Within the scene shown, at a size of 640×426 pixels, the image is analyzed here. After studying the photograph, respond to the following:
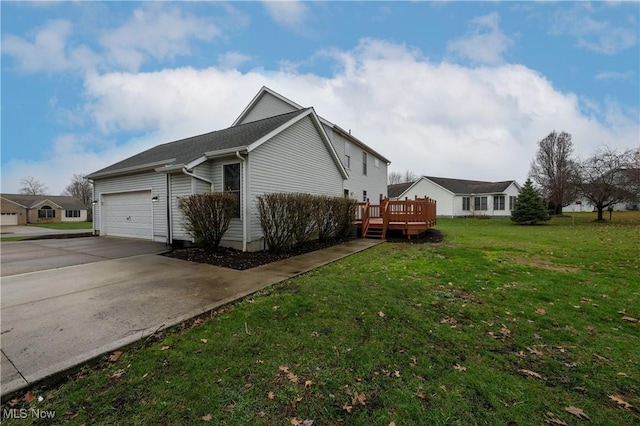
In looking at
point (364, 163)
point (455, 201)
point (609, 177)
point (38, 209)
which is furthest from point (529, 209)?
point (38, 209)

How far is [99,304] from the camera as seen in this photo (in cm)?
427

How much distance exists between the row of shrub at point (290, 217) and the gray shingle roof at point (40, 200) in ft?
185

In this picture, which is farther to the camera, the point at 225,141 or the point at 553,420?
the point at 225,141

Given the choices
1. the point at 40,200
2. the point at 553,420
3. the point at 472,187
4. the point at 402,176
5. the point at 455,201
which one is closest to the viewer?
the point at 553,420

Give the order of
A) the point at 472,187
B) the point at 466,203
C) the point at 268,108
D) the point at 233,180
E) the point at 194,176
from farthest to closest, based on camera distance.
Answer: the point at 472,187
the point at 466,203
the point at 268,108
the point at 233,180
the point at 194,176

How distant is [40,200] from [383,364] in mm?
63340

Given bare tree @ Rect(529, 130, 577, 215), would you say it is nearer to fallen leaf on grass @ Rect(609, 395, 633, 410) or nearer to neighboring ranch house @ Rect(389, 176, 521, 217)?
neighboring ranch house @ Rect(389, 176, 521, 217)

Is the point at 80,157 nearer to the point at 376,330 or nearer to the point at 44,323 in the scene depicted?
the point at 44,323

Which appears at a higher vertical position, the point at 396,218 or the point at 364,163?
the point at 364,163

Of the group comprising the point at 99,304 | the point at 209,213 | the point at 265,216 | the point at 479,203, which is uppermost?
the point at 479,203

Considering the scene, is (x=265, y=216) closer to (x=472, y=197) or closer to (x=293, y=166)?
(x=293, y=166)

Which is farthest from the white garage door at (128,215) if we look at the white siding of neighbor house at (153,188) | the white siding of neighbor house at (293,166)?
the white siding of neighbor house at (293,166)

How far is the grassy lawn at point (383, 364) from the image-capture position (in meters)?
2.15

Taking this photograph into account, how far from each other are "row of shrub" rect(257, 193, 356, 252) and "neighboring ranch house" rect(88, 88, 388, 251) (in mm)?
869
